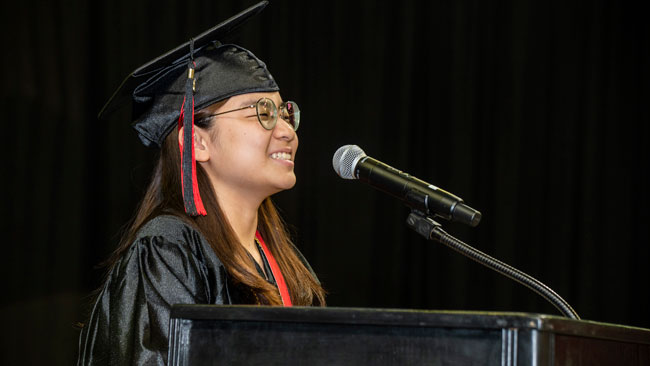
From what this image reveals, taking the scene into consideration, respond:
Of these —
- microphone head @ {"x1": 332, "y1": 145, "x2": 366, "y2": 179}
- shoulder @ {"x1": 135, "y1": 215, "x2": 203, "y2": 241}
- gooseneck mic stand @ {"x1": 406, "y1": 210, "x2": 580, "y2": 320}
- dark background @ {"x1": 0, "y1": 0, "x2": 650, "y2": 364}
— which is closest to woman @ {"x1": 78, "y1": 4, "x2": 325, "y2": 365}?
shoulder @ {"x1": 135, "y1": 215, "x2": 203, "y2": 241}

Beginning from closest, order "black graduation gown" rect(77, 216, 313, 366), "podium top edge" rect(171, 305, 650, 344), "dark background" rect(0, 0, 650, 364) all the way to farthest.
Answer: "podium top edge" rect(171, 305, 650, 344), "black graduation gown" rect(77, 216, 313, 366), "dark background" rect(0, 0, 650, 364)

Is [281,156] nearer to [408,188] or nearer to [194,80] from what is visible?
[194,80]

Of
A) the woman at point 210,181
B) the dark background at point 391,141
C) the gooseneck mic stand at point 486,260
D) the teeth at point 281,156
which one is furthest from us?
the dark background at point 391,141

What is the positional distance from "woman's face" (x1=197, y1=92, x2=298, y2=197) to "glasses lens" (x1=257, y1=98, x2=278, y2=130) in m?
0.01

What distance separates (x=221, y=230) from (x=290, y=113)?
1.42 feet

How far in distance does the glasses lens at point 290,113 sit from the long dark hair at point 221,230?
20 cm

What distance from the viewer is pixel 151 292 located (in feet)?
5.12

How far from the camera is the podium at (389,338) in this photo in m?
0.90

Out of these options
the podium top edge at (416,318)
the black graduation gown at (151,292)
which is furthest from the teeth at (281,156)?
the podium top edge at (416,318)

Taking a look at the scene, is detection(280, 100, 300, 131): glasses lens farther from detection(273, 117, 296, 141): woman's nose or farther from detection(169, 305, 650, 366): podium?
detection(169, 305, 650, 366): podium

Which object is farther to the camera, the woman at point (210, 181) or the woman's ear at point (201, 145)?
the woman's ear at point (201, 145)

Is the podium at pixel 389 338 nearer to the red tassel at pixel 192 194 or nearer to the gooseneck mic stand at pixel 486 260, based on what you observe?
the gooseneck mic stand at pixel 486 260

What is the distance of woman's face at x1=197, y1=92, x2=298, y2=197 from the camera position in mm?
1968

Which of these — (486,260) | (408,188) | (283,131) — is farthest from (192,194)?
(486,260)
